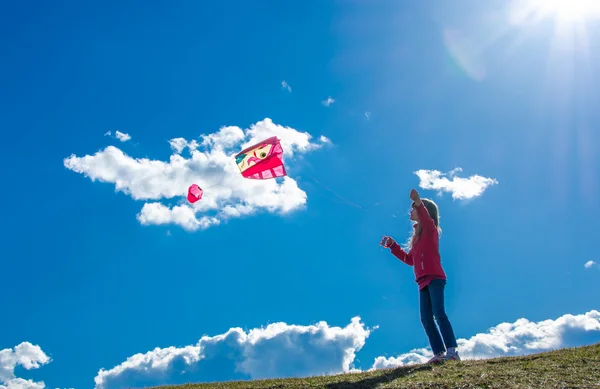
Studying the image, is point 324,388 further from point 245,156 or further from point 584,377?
point 245,156

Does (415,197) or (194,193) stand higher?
(194,193)

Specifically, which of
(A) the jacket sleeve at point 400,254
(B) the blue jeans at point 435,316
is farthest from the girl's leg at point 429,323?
(A) the jacket sleeve at point 400,254

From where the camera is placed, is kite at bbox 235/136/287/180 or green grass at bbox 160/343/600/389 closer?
green grass at bbox 160/343/600/389

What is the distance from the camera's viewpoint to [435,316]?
9.51m

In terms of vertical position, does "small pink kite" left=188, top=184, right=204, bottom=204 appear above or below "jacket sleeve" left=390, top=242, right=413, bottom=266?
above

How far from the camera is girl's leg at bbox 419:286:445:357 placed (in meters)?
9.75

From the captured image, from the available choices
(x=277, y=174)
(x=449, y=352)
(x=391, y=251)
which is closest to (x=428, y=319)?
(x=449, y=352)

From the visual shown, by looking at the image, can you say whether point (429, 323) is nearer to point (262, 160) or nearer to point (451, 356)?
point (451, 356)

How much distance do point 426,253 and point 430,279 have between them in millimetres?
482

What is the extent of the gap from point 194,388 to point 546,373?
6.01 metres

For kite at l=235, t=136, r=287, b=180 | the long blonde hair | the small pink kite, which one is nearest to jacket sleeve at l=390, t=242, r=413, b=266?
the long blonde hair

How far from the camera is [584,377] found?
7.80 meters

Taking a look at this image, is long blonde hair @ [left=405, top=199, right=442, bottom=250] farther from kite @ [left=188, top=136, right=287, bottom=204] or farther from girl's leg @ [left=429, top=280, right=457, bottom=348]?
kite @ [left=188, top=136, right=287, bottom=204]

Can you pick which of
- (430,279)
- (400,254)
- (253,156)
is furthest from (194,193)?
(430,279)
